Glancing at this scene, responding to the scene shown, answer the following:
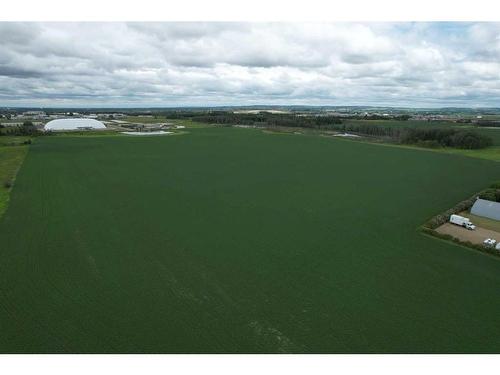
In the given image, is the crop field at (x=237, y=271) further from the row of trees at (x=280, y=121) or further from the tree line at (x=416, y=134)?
the row of trees at (x=280, y=121)

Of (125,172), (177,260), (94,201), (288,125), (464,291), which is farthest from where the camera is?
(288,125)

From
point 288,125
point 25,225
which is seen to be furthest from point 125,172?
point 288,125

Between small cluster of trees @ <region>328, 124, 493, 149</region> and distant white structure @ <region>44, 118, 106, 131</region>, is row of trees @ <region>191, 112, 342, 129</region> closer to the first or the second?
small cluster of trees @ <region>328, 124, 493, 149</region>

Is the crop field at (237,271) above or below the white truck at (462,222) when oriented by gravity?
below

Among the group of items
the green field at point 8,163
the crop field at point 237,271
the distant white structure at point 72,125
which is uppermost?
→ the distant white structure at point 72,125

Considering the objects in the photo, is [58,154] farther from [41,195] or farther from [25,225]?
[25,225]

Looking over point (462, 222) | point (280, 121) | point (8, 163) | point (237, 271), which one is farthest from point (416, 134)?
point (8, 163)

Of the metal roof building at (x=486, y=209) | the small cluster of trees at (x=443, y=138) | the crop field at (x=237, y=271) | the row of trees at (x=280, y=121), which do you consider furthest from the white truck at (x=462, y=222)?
the row of trees at (x=280, y=121)

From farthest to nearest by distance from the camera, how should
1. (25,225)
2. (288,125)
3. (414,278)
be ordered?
(288,125) → (25,225) → (414,278)
